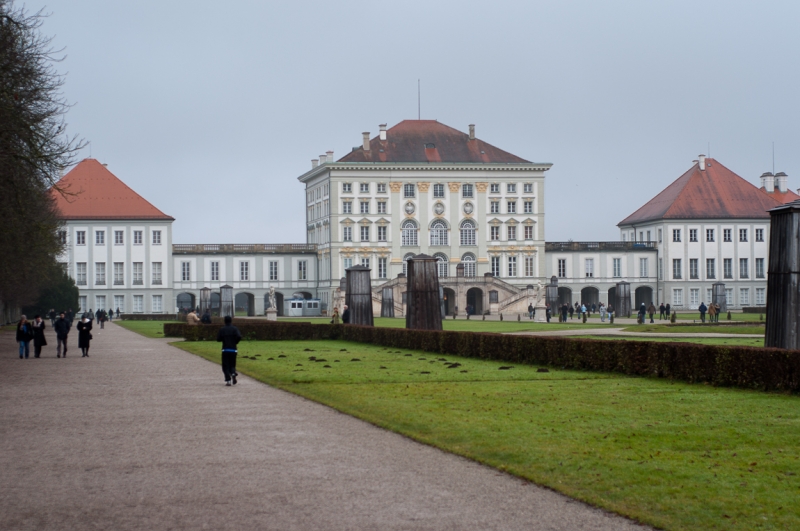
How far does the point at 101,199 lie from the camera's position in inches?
3366

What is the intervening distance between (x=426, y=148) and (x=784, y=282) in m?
71.6

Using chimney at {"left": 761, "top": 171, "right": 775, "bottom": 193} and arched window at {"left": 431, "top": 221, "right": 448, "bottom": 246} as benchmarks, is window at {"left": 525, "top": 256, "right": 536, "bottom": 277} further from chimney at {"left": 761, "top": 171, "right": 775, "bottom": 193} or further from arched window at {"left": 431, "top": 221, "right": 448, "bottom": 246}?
chimney at {"left": 761, "top": 171, "right": 775, "bottom": 193}

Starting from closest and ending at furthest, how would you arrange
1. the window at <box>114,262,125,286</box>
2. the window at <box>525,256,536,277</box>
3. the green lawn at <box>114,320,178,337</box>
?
1. the green lawn at <box>114,320,178,337</box>
2. the window at <box>114,262,125,286</box>
3. the window at <box>525,256,536,277</box>

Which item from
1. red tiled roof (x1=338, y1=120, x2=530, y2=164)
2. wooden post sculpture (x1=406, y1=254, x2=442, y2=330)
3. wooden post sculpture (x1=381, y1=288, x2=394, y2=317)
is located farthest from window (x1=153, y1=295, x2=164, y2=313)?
wooden post sculpture (x1=406, y1=254, x2=442, y2=330)

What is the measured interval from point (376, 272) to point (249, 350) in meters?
59.4

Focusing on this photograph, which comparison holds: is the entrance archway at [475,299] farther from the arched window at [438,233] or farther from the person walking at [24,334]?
the person walking at [24,334]

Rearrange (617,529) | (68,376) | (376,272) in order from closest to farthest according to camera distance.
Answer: (617,529)
(68,376)
(376,272)

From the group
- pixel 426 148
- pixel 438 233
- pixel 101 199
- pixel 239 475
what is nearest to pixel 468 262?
pixel 438 233

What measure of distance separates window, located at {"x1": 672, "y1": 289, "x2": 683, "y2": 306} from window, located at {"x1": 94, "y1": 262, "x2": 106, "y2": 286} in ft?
150

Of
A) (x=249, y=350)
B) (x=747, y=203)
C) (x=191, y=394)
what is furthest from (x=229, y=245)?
(x=191, y=394)

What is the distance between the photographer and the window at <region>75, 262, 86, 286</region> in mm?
84250

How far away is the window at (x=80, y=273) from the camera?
3317 inches

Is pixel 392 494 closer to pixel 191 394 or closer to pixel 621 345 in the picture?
pixel 191 394

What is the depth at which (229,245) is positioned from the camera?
89.9m
